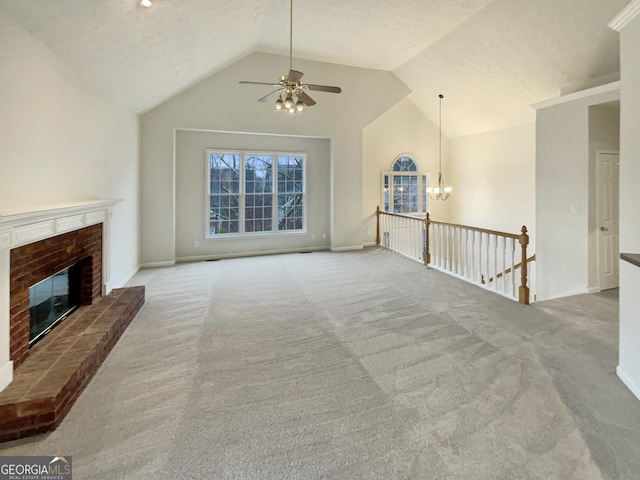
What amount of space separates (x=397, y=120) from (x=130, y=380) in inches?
321

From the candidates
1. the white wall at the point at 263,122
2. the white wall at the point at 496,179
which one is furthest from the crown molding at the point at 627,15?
the white wall at the point at 263,122

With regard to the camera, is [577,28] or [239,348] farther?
[577,28]

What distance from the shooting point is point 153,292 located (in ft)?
15.4

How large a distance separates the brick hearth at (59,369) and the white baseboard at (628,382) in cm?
380

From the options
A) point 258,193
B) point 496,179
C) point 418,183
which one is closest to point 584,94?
point 496,179

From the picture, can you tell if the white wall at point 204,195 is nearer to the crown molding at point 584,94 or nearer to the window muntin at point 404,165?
the window muntin at point 404,165

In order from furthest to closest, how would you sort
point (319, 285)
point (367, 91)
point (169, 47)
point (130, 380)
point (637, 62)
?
1. point (367, 91)
2. point (319, 285)
3. point (169, 47)
4. point (130, 380)
5. point (637, 62)

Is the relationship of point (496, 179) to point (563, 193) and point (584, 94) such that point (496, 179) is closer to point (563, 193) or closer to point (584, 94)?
point (563, 193)

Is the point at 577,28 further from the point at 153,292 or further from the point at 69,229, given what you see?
the point at 153,292

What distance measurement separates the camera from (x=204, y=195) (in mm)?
6918

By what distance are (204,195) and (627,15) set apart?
664cm

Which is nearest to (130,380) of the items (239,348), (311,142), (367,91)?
(239,348)

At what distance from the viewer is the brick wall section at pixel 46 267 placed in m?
2.30

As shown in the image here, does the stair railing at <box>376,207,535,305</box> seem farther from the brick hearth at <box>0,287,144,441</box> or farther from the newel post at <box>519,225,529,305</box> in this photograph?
the brick hearth at <box>0,287,144,441</box>
